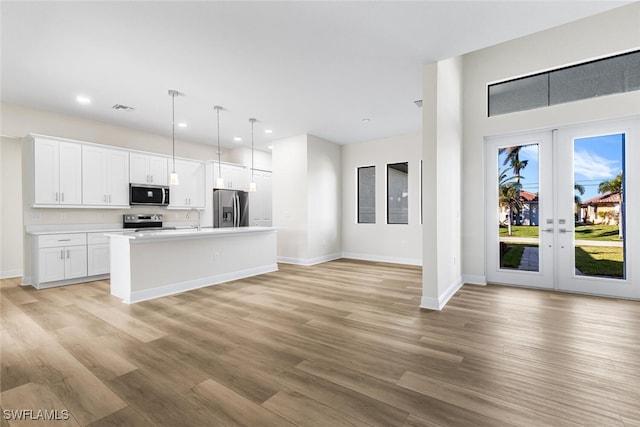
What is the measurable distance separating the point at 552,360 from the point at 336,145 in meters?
6.14

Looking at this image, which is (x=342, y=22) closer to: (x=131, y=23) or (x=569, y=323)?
(x=131, y=23)

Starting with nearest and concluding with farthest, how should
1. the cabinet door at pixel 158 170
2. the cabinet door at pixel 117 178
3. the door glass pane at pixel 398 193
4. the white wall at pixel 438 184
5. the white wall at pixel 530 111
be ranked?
the white wall at pixel 438 184, the white wall at pixel 530 111, the cabinet door at pixel 117 178, the cabinet door at pixel 158 170, the door glass pane at pixel 398 193

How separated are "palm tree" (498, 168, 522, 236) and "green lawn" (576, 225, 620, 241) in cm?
80

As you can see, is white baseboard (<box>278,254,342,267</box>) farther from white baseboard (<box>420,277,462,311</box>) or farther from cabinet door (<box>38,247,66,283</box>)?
cabinet door (<box>38,247,66,283</box>)

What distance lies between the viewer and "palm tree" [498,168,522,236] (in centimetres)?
448

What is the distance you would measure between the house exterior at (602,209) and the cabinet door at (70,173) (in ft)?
26.4

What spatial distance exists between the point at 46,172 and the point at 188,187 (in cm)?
246

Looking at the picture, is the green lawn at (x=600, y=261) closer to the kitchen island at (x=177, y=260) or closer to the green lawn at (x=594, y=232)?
the green lawn at (x=594, y=232)

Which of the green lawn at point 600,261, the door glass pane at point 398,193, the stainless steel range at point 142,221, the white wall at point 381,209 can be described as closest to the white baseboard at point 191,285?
the stainless steel range at point 142,221

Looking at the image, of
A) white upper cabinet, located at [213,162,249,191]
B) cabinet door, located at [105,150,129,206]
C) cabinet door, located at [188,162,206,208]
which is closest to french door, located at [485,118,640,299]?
white upper cabinet, located at [213,162,249,191]

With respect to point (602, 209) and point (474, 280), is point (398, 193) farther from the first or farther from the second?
point (602, 209)

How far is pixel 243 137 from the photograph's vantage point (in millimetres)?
6641

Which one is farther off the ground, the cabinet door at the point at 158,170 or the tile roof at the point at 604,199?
the cabinet door at the point at 158,170

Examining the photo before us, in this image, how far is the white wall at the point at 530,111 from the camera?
3652 millimetres
